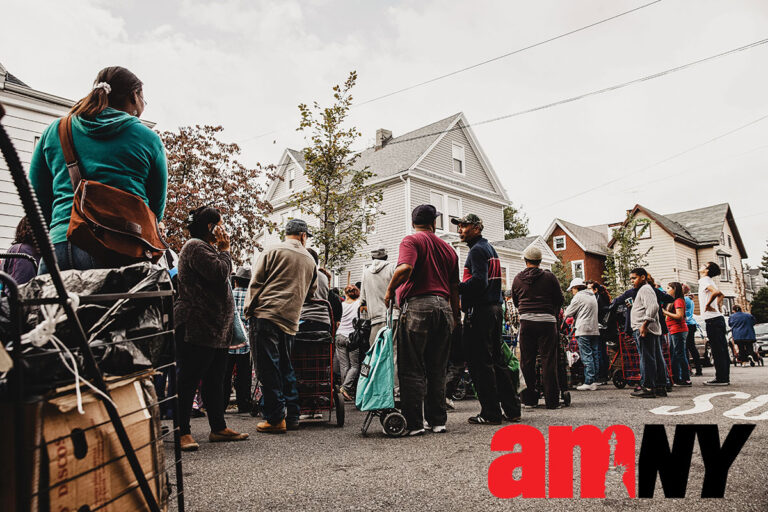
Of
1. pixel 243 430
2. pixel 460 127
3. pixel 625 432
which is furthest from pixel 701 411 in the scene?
pixel 460 127

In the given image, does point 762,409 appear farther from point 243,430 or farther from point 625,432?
point 243,430

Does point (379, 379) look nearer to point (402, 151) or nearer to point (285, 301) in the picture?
point (285, 301)

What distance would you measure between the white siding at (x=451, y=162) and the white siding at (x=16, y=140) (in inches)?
653

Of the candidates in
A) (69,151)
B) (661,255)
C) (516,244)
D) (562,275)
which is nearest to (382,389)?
(69,151)

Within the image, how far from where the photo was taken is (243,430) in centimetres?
564

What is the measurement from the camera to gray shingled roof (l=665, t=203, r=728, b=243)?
4731 cm

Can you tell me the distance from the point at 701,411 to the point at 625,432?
7.10 feet

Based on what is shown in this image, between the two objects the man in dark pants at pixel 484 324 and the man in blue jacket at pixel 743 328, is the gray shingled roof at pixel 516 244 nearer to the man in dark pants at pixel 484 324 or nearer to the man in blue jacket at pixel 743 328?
the man in blue jacket at pixel 743 328

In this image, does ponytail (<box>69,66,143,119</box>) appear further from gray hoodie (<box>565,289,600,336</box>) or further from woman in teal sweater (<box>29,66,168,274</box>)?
gray hoodie (<box>565,289,600,336</box>)

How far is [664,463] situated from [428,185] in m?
23.8

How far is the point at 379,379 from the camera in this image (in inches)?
199

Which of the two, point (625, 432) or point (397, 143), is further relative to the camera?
point (397, 143)

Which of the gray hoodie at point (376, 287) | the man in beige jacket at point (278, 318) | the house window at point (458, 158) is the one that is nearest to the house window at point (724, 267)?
the house window at point (458, 158)

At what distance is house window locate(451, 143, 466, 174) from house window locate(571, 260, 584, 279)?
20149 millimetres
